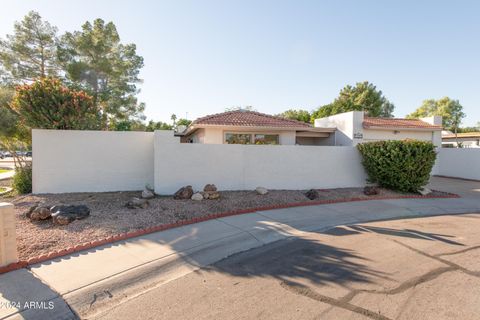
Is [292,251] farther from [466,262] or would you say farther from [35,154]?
[35,154]

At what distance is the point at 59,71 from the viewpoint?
62.1ft

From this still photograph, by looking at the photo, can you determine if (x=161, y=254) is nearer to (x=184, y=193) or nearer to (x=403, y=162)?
(x=184, y=193)

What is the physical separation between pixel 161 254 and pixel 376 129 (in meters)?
17.0

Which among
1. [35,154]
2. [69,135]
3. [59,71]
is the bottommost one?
[35,154]

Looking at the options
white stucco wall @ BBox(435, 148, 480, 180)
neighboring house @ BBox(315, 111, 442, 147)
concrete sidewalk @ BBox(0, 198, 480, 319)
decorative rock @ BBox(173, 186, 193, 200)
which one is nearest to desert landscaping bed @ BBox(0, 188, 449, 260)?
decorative rock @ BBox(173, 186, 193, 200)

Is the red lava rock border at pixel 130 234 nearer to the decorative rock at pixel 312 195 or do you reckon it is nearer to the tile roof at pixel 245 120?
the decorative rock at pixel 312 195

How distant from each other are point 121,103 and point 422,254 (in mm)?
21318

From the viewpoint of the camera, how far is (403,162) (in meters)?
10.6

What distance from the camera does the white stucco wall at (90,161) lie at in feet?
28.5

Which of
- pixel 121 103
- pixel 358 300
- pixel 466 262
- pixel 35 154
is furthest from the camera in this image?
pixel 121 103

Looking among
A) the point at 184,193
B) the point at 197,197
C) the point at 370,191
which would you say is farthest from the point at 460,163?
the point at 184,193

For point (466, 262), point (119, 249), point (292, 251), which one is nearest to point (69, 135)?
point (119, 249)

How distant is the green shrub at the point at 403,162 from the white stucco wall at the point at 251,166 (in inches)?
40.0

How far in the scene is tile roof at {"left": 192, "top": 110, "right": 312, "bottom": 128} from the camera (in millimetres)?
14109
